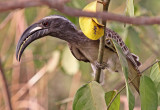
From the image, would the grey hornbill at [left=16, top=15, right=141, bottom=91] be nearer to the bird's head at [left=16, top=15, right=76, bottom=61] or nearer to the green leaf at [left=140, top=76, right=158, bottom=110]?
the bird's head at [left=16, top=15, right=76, bottom=61]

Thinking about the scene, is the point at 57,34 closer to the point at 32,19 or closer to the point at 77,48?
the point at 77,48

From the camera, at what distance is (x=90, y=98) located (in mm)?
1256

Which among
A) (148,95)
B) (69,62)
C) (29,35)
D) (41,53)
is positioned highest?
(148,95)

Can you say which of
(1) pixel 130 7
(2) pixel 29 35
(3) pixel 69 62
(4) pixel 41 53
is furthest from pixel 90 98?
(4) pixel 41 53

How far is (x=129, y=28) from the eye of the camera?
2.34 metres

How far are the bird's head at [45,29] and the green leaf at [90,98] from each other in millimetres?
605

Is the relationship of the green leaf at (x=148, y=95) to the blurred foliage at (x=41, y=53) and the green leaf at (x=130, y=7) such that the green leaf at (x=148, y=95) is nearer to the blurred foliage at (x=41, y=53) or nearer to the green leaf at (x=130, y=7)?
the green leaf at (x=130, y=7)

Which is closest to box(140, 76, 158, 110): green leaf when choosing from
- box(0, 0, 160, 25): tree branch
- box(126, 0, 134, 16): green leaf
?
box(126, 0, 134, 16): green leaf

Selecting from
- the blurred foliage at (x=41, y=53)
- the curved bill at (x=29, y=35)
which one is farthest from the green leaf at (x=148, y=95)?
the blurred foliage at (x=41, y=53)

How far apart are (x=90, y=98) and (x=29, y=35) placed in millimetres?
650

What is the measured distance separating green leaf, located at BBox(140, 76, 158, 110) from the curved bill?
729mm

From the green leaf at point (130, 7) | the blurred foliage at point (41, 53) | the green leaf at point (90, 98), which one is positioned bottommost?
the blurred foliage at point (41, 53)

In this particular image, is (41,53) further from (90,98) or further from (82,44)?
(90,98)

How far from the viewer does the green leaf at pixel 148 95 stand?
47.1 inches
